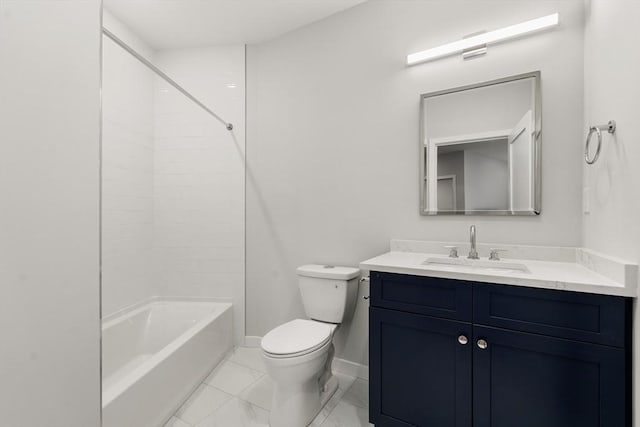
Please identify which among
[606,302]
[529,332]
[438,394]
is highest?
[606,302]

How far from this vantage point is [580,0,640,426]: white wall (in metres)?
1.05

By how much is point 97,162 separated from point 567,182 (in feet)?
6.99

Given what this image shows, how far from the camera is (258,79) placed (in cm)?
256

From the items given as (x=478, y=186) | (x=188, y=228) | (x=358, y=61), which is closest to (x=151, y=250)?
(x=188, y=228)

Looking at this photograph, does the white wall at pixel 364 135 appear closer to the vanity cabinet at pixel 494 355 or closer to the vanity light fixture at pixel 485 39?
the vanity light fixture at pixel 485 39

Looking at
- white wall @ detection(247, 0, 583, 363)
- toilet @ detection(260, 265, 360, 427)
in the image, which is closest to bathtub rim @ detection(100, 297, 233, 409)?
white wall @ detection(247, 0, 583, 363)

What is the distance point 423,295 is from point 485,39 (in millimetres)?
1440

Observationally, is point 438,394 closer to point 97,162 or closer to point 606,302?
point 606,302

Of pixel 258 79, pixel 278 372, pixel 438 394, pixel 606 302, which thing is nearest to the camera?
pixel 606 302

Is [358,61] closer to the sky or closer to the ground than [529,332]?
closer to the sky

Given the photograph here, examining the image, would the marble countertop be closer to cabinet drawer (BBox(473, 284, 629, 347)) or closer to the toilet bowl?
cabinet drawer (BBox(473, 284, 629, 347))

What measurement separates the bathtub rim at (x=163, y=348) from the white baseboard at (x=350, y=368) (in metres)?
0.95

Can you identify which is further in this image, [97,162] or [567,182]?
[567,182]

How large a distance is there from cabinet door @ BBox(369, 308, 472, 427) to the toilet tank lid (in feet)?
1.49
